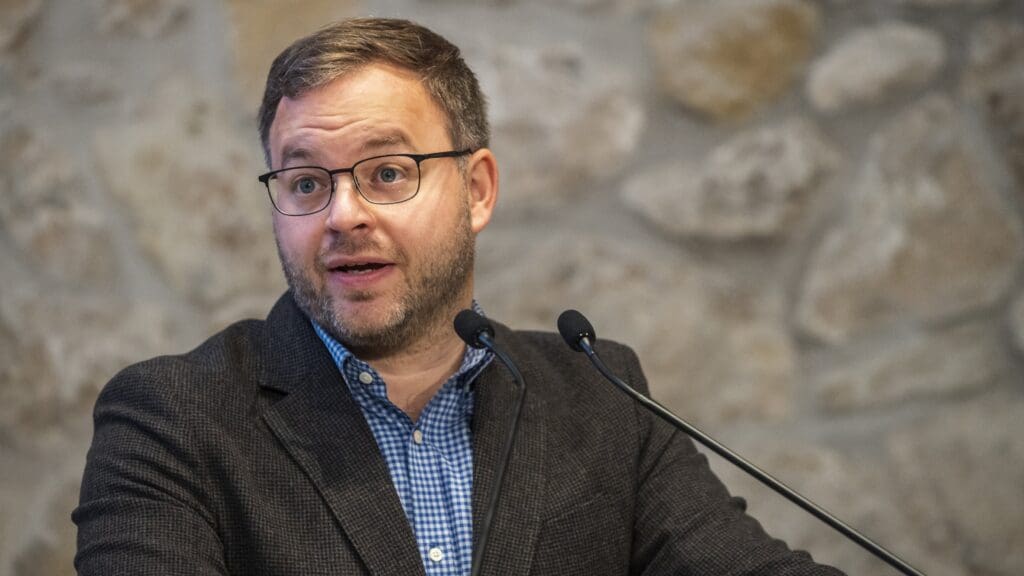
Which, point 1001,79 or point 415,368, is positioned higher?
point 1001,79

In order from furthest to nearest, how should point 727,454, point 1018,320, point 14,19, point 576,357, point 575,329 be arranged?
1. point 1018,320
2. point 14,19
3. point 576,357
4. point 575,329
5. point 727,454

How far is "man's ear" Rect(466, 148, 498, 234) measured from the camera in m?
1.74

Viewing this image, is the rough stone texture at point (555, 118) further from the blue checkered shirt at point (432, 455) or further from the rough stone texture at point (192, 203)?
Result: the blue checkered shirt at point (432, 455)

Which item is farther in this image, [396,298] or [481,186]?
[481,186]

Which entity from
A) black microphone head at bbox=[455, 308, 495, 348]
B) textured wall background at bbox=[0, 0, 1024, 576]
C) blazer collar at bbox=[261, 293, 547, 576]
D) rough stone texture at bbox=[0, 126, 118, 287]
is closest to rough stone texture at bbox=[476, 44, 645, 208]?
textured wall background at bbox=[0, 0, 1024, 576]

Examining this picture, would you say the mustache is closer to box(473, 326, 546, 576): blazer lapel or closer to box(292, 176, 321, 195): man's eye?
box(292, 176, 321, 195): man's eye

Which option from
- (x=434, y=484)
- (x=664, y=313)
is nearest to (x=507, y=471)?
(x=434, y=484)

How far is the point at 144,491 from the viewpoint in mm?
1401

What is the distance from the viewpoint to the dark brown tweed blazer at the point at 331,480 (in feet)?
4.65

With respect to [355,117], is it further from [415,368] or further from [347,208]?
[415,368]

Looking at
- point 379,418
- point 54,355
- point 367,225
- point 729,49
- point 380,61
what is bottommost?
point 379,418

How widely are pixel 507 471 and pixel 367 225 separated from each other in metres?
0.39

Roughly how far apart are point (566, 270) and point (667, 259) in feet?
0.69

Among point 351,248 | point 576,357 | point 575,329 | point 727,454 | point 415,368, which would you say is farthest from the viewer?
point 576,357
